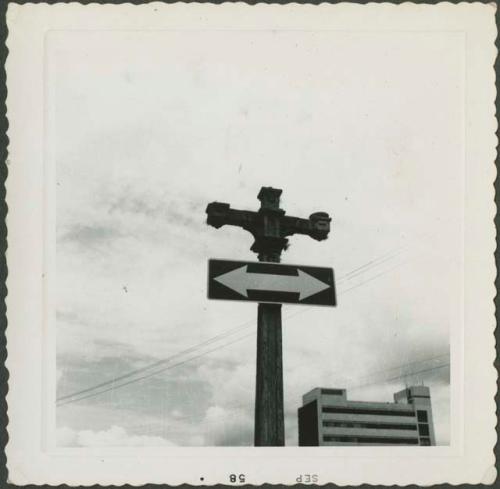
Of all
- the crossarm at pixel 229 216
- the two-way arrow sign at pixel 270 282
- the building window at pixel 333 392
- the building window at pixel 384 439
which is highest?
the crossarm at pixel 229 216

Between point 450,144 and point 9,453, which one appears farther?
point 450,144

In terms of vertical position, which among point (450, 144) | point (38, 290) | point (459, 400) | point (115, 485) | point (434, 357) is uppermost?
point (450, 144)

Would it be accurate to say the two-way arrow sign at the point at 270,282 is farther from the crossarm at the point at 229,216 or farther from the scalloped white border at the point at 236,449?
the scalloped white border at the point at 236,449

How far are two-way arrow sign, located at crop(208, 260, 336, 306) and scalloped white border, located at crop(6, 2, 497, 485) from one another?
3.74 ft

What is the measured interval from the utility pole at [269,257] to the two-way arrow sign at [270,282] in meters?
0.12

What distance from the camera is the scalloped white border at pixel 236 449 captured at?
14.2 ft

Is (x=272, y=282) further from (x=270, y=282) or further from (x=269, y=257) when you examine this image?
(x=269, y=257)

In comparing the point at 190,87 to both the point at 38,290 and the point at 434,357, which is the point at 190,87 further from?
the point at 434,357

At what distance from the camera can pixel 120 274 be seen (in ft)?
14.5

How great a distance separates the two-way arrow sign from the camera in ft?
12.8

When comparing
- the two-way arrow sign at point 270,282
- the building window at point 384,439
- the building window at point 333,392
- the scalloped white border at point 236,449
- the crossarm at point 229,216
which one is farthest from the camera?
the building window at point 333,392

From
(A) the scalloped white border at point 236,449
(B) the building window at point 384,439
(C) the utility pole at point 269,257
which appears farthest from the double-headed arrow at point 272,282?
(B) the building window at point 384,439

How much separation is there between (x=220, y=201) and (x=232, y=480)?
6.73ft

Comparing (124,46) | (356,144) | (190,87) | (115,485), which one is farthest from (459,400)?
(124,46)
